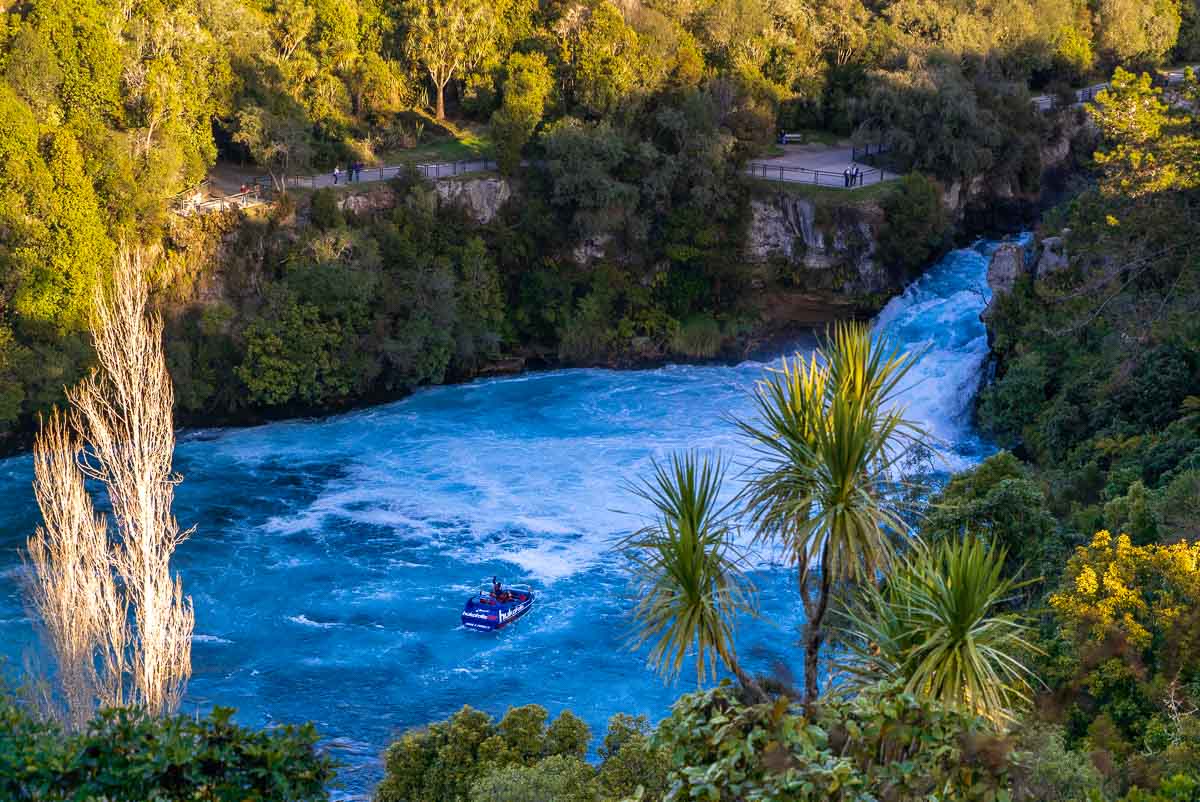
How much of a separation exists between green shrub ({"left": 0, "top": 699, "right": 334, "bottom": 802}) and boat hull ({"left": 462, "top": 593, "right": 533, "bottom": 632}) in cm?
1880

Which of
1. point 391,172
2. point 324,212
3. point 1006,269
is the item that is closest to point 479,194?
point 391,172

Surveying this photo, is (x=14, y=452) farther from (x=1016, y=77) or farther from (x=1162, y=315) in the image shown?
(x=1016, y=77)

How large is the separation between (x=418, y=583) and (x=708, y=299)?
77.7 feet

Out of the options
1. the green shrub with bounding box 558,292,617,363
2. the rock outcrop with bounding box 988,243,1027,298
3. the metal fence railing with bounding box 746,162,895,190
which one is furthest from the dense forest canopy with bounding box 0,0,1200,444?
the rock outcrop with bounding box 988,243,1027,298

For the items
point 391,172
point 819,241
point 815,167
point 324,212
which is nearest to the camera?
point 324,212

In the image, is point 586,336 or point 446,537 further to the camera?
point 586,336

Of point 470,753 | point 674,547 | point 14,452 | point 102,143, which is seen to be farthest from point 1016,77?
point 674,547

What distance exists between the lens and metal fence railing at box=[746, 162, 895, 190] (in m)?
56.7

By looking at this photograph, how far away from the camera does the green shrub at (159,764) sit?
13500 millimetres

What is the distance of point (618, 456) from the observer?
4453cm

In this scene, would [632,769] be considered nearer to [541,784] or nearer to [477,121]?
[541,784]

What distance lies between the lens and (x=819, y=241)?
55.0 m

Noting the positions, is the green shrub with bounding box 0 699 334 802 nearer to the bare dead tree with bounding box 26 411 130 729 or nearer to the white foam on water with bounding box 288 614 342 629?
the bare dead tree with bounding box 26 411 130 729

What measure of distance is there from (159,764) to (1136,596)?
15334 millimetres
